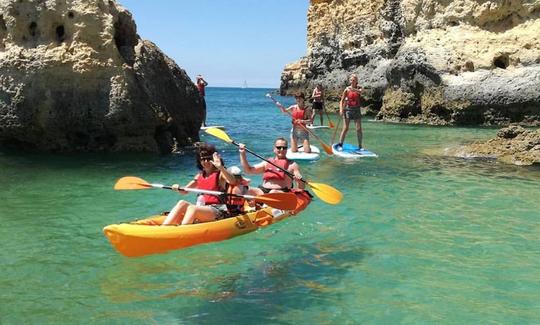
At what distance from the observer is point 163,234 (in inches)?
235

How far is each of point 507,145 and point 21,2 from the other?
42.2 feet

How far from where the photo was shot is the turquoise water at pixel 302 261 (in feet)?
17.3

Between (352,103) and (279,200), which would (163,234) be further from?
(352,103)

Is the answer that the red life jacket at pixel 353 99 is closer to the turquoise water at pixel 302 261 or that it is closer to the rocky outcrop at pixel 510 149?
the rocky outcrop at pixel 510 149

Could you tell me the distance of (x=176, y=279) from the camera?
6027 millimetres

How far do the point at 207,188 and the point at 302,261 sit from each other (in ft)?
5.02

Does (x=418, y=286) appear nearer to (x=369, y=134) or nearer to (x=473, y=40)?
(x=369, y=134)

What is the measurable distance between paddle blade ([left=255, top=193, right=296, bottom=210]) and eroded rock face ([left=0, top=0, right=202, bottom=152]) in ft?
25.6

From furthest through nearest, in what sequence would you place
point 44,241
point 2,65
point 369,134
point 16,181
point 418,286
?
1. point 369,134
2. point 2,65
3. point 16,181
4. point 44,241
5. point 418,286

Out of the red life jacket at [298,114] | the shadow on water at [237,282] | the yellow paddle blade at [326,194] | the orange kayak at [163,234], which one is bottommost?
the shadow on water at [237,282]

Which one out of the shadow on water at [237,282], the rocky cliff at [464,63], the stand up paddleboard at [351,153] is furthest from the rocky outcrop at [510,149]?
the rocky cliff at [464,63]

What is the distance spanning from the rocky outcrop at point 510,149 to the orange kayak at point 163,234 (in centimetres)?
897

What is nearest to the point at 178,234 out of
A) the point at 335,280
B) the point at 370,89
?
the point at 335,280

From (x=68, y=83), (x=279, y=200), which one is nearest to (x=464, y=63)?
(x=68, y=83)
